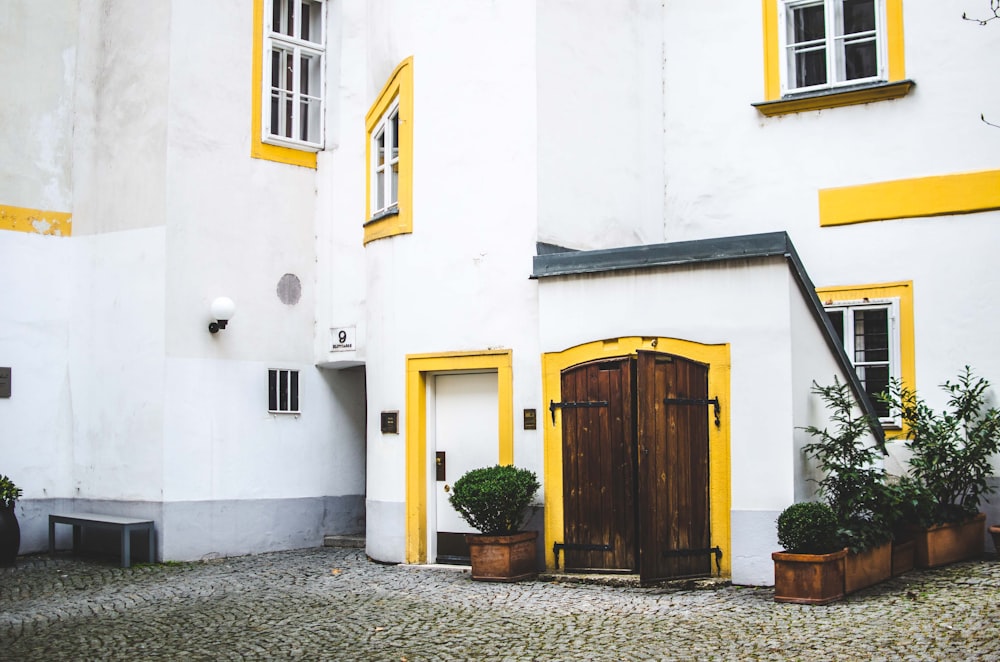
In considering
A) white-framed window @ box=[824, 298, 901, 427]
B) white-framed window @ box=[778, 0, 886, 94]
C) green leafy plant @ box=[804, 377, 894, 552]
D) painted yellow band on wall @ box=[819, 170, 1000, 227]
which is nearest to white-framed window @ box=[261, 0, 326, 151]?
white-framed window @ box=[778, 0, 886, 94]

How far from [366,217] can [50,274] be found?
12.8 feet

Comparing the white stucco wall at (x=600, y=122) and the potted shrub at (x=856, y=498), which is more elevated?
the white stucco wall at (x=600, y=122)

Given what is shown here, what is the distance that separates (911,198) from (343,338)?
267 inches

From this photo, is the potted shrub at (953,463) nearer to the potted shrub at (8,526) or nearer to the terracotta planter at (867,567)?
the terracotta planter at (867,567)

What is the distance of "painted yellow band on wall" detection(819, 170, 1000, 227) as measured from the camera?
11.6 meters

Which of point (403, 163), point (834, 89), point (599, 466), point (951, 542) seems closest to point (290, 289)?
point (403, 163)

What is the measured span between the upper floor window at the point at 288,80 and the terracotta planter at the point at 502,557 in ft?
19.6

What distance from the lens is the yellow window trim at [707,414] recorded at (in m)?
9.99

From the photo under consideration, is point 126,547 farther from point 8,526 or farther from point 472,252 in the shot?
point 472,252

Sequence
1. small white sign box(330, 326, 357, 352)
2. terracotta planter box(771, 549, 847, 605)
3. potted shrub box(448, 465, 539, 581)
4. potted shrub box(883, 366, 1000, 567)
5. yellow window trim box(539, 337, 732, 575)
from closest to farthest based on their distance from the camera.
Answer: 1. terracotta planter box(771, 549, 847, 605)
2. yellow window trim box(539, 337, 732, 575)
3. potted shrub box(883, 366, 1000, 567)
4. potted shrub box(448, 465, 539, 581)
5. small white sign box(330, 326, 357, 352)

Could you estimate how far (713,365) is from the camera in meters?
10.1

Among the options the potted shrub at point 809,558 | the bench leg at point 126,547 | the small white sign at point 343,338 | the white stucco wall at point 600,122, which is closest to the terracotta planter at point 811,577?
the potted shrub at point 809,558

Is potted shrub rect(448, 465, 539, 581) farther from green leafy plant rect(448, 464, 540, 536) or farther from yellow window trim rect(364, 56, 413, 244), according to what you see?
yellow window trim rect(364, 56, 413, 244)

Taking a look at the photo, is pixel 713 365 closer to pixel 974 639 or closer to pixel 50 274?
pixel 974 639
